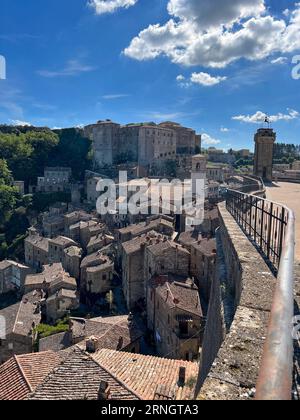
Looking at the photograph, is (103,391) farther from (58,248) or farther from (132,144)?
(132,144)

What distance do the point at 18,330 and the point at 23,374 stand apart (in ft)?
34.3

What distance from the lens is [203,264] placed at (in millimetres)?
22500

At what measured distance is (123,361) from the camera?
39.9 feet

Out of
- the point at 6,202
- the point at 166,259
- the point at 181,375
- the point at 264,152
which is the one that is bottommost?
the point at 181,375

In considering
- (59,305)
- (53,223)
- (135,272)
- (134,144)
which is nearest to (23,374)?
(135,272)

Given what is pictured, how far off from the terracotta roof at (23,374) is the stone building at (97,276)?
13408 mm

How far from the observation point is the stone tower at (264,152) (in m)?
26.3

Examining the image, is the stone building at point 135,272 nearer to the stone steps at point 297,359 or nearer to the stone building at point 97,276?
the stone building at point 97,276

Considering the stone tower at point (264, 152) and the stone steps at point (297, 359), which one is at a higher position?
the stone tower at point (264, 152)

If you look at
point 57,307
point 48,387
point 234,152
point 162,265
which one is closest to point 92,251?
point 57,307

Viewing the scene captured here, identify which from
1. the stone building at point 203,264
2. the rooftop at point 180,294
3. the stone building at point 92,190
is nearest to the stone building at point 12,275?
the rooftop at point 180,294

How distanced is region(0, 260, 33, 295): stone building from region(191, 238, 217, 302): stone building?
64.6ft

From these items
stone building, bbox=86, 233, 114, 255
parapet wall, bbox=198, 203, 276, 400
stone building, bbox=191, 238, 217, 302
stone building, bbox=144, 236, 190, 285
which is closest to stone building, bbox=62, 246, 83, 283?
stone building, bbox=86, 233, 114, 255

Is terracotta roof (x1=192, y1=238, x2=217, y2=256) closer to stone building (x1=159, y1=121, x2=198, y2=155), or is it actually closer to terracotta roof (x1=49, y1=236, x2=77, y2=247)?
terracotta roof (x1=49, y1=236, x2=77, y2=247)
